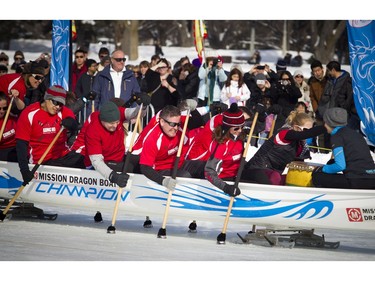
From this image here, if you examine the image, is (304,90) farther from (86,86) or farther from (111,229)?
(111,229)

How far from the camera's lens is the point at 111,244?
38.5ft

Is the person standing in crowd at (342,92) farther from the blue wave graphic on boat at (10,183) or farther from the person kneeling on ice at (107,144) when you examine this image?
the blue wave graphic on boat at (10,183)

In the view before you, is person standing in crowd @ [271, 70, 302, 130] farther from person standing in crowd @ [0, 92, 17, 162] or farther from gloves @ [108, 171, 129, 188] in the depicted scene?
gloves @ [108, 171, 129, 188]

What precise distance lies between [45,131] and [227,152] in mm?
2431

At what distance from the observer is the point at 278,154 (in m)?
12.5

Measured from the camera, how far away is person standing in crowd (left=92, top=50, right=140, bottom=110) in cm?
1633

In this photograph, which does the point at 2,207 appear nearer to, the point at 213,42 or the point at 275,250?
the point at 275,250

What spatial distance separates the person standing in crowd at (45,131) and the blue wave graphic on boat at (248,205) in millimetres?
1346

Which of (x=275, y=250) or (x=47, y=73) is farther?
(x=47, y=73)

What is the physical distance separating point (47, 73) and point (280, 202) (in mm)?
8148

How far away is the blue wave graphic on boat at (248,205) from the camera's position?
11859 mm

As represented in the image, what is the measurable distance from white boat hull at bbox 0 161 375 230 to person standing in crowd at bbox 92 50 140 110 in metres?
3.21

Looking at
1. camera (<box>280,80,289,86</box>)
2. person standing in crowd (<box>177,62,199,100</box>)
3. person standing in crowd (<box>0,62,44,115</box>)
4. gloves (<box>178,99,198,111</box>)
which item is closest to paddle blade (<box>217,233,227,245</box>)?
gloves (<box>178,99,198,111</box>)
